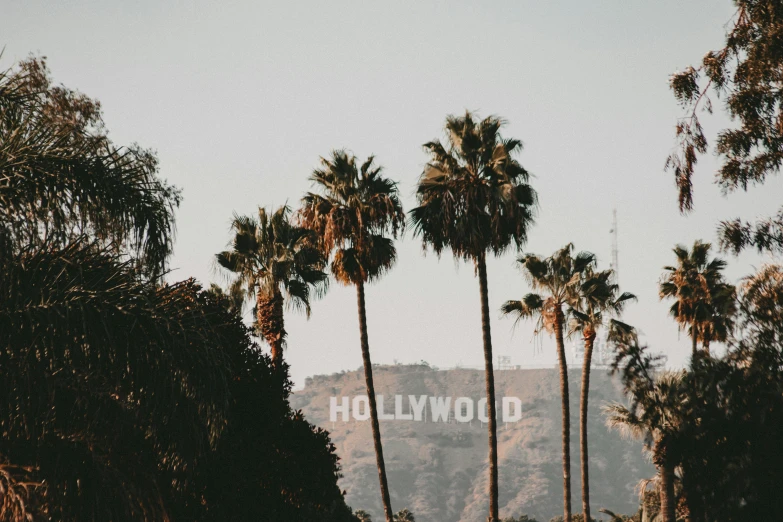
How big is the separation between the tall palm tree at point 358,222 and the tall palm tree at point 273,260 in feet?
4.47

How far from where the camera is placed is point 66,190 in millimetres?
10500

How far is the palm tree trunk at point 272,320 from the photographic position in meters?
29.5

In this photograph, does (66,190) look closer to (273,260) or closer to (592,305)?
(273,260)

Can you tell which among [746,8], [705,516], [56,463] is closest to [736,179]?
Answer: [746,8]

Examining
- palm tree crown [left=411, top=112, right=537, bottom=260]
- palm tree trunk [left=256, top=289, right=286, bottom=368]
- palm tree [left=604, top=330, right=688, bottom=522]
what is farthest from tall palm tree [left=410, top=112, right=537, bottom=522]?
palm tree [left=604, top=330, right=688, bottom=522]

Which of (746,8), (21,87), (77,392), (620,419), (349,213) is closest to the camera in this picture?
(77,392)

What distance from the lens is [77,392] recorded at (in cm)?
1004

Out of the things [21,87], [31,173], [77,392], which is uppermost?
[21,87]

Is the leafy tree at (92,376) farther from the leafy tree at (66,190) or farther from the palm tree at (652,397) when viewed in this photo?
the palm tree at (652,397)

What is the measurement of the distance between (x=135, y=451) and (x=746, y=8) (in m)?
13.8

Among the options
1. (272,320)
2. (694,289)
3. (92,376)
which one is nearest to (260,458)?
(272,320)

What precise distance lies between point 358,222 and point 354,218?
1.01ft

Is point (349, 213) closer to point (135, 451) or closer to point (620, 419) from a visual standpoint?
point (620, 419)

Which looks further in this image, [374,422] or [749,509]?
[374,422]
